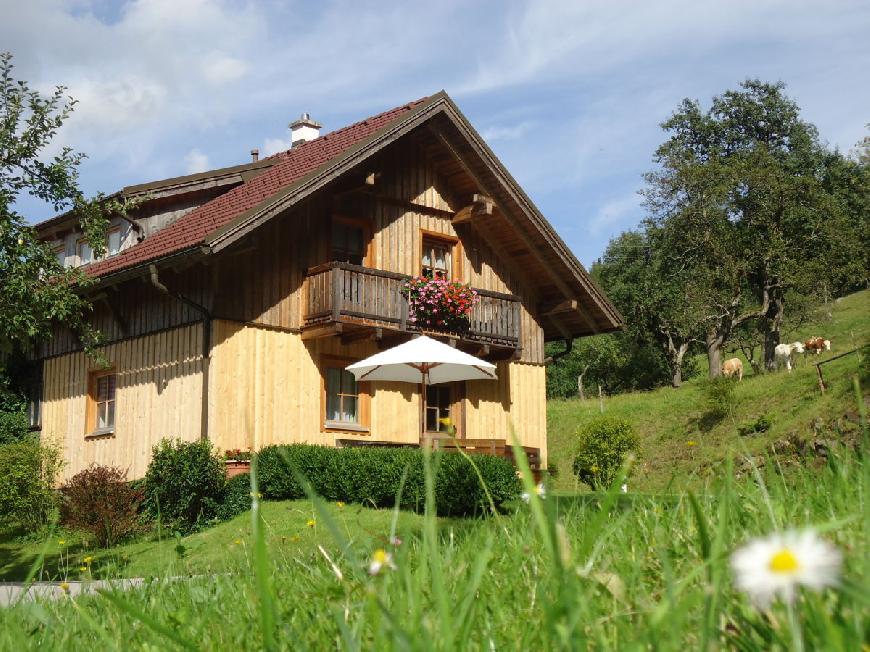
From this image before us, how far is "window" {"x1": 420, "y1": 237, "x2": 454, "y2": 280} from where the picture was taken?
2073 centimetres

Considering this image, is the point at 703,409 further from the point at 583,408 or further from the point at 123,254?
the point at 123,254

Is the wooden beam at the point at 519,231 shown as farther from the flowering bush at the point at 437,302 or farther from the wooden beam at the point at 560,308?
the flowering bush at the point at 437,302

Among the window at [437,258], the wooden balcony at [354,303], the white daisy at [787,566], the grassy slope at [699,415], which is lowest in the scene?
the white daisy at [787,566]

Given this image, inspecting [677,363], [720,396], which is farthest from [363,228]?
[677,363]

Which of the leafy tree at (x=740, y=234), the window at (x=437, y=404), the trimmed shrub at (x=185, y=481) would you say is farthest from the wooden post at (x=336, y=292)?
the leafy tree at (x=740, y=234)

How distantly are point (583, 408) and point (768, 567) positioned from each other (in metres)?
34.8

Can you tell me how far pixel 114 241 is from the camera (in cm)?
2114

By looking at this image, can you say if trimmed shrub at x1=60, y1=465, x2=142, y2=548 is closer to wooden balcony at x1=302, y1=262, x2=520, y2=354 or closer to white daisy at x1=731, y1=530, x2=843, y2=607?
wooden balcony at x1=302, y1=262, x2=520, y2=354

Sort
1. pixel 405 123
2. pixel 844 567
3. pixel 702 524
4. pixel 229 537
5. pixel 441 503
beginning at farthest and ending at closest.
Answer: pixel 405 123, pixel 441 503, pixel 229 537, pixel 844 567, pixel 702 524

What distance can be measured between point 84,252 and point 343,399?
760cm

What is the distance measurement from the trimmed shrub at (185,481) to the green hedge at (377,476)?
2.73 ft

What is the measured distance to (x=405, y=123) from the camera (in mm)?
18781

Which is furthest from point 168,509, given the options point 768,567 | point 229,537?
point 768,567

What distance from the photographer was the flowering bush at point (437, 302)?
18984mm
